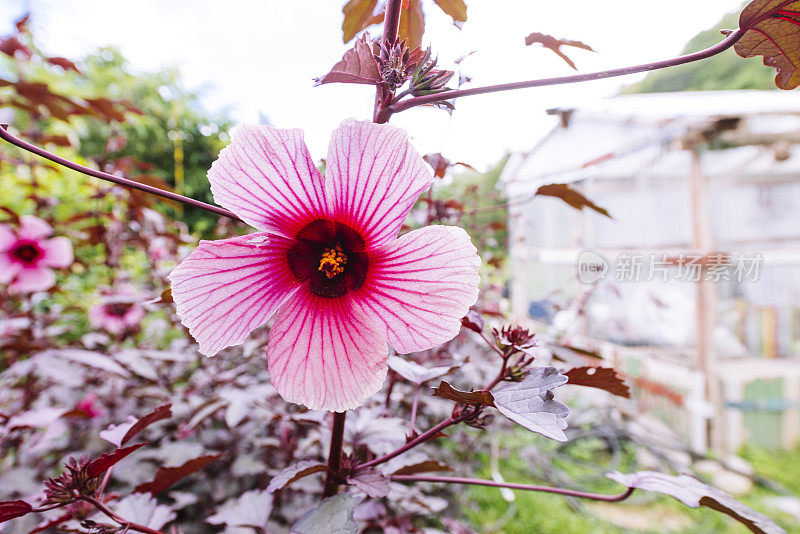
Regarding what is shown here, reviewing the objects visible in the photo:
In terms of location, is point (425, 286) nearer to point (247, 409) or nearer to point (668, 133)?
point (247, 409)

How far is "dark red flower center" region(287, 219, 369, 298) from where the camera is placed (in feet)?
1.30

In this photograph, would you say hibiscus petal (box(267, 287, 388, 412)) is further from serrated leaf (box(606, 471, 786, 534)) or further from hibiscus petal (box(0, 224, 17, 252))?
hibiscus petal (box(0, 224, 17, 252))

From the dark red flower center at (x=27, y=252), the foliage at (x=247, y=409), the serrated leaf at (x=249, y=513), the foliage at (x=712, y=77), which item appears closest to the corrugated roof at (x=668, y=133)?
the foliage at (x=247, y=409)

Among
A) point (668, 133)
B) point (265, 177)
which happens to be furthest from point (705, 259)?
point (265, 177)

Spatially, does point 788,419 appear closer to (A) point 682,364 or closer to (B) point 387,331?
(A) point 682,364

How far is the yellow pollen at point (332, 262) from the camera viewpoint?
399mm

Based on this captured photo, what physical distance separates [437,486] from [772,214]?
3262 mm

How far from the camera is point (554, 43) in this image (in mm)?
444

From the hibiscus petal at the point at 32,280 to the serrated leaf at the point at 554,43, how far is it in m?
1.23

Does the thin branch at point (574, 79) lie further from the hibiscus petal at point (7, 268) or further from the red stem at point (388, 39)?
the hibiscus petal at point (7, 268)

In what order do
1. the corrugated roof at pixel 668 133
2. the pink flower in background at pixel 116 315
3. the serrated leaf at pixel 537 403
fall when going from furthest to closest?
the corrugated roof at pixel 668 133 → the pink flower in background at pixel 116 315 → the serrated leaf at pixel 537 403

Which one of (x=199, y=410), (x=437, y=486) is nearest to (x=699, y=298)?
(x=437, y=486)

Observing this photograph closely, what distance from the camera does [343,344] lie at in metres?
0.37

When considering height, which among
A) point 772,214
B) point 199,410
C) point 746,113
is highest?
point 746,113
